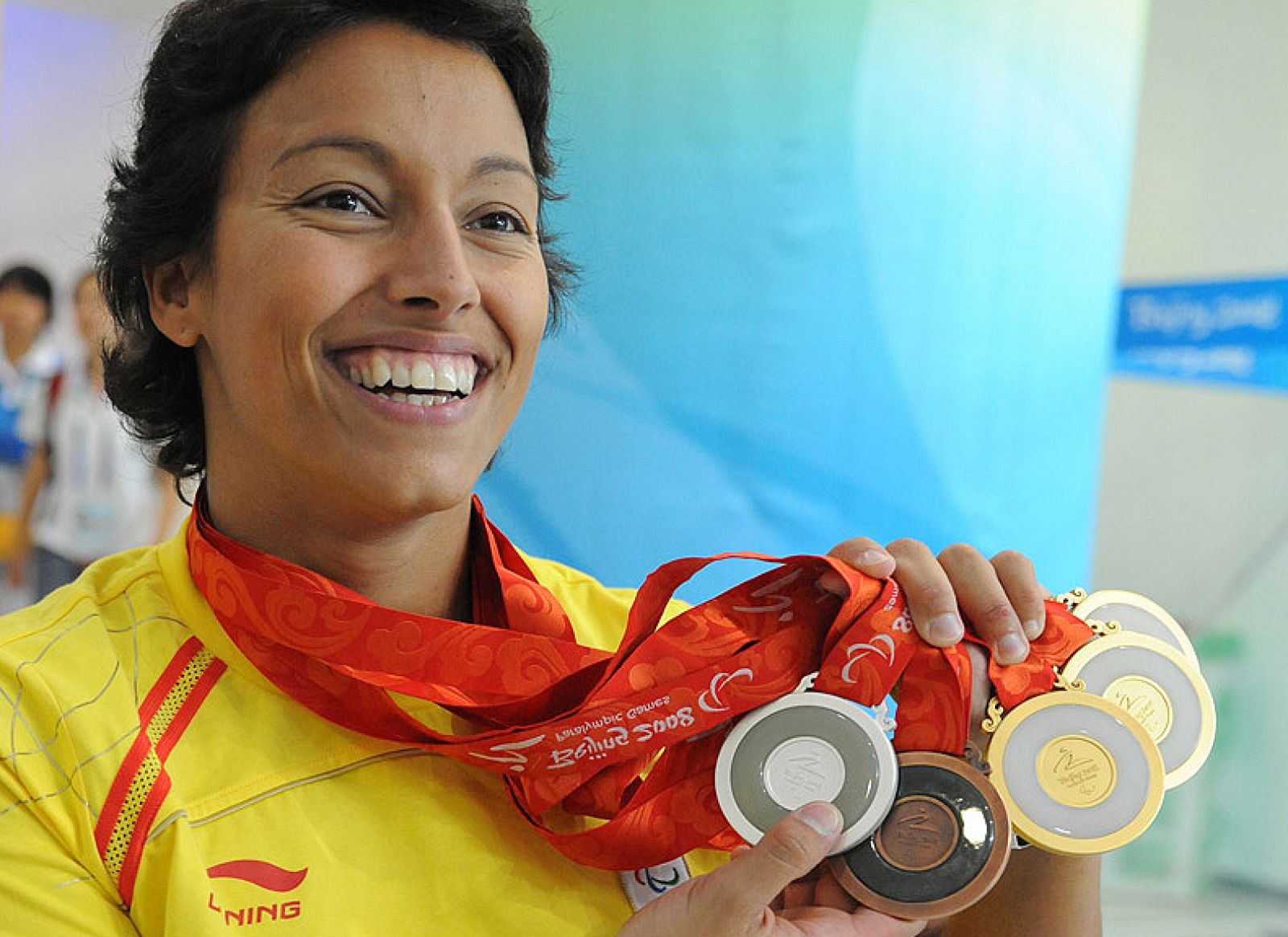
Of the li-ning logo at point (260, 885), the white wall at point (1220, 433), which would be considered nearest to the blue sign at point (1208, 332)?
the white wall at point (1220, 433)

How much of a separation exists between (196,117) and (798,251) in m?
1.13

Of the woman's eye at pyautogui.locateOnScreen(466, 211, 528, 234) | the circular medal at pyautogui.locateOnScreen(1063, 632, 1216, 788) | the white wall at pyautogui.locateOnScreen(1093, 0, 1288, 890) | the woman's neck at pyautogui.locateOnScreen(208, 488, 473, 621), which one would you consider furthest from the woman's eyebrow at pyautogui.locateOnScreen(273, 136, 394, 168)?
the white wall at pyautogui.locateOnScreen(1093, 0, 1288, 890)

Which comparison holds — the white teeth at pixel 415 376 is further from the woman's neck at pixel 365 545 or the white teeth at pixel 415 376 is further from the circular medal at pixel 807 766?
the circular medal at pixel 807 766

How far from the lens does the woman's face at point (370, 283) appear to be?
127 centimetres

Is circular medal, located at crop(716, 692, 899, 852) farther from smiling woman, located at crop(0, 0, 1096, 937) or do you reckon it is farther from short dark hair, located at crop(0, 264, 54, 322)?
short dark hair, located at crop(0, 264, 54, 322)

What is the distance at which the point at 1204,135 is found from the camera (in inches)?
223

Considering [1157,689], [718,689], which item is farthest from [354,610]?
[1157,689]

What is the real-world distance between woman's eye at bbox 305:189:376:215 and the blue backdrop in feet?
2.71

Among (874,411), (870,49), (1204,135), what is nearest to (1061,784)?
(874,411)

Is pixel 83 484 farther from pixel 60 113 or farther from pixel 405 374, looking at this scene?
pixel 405 374

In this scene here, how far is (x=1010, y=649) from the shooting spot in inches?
50.5

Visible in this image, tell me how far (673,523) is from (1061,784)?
106 centimetres

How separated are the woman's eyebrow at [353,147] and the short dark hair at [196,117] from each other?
3.4 inches

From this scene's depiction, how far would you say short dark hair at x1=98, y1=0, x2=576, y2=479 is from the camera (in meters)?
1.34
